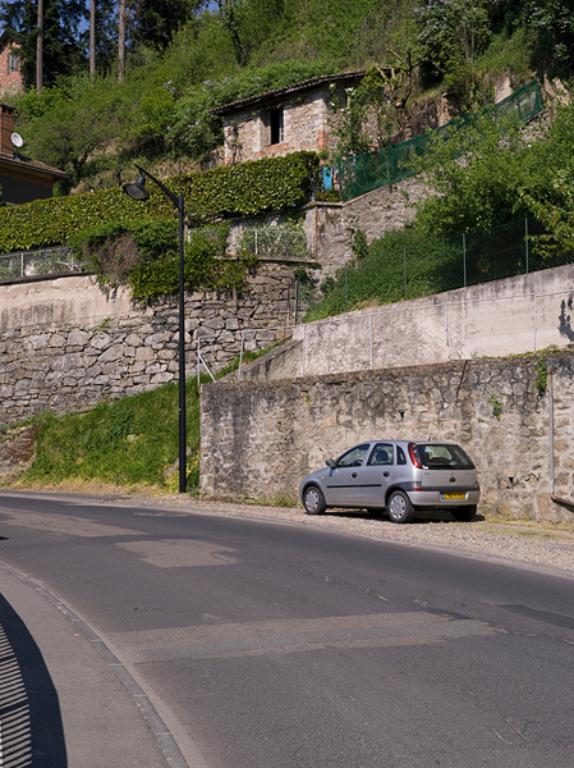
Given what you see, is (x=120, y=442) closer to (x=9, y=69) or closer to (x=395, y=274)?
(x=395, y=274)

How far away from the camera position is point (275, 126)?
3903 cm

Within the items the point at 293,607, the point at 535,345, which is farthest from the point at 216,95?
the point at 293,607

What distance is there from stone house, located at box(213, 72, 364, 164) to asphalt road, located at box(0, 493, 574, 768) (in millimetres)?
25181

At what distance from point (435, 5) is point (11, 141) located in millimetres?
23195

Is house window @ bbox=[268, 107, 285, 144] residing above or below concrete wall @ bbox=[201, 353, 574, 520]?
above

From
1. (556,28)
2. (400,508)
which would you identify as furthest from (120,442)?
(556,28)

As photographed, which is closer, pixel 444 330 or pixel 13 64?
pixel 444 330

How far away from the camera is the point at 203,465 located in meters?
25.8

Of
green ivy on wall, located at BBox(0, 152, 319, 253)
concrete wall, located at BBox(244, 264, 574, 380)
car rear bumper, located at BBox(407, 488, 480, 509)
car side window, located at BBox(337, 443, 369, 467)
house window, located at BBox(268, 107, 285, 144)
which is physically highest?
house window, located at BBox(268, 107, 285, 144)

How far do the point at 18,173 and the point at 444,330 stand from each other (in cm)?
3055

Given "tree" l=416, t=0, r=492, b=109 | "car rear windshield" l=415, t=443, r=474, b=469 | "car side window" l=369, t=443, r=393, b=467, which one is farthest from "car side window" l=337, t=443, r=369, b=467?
"tree" l=416, t=0, r=492, b=109

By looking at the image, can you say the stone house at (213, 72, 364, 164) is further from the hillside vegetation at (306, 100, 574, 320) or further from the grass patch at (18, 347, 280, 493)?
the grass patch at (18, 347, 280, 493)

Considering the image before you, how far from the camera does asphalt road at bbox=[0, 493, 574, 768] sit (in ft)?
18.5

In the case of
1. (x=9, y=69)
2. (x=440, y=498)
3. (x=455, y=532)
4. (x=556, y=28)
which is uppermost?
(x=9, y=69)
